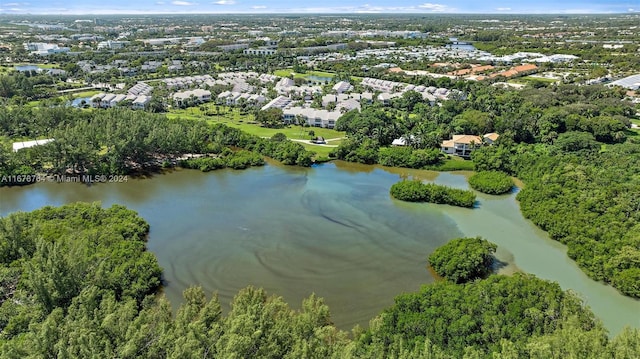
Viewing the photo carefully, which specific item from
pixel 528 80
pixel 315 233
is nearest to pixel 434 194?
pixel 315 233

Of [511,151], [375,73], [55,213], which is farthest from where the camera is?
[375,73]

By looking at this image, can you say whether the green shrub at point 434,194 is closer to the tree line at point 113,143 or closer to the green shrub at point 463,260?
the green shrub at point 463,260

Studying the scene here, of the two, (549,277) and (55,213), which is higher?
(55,213)

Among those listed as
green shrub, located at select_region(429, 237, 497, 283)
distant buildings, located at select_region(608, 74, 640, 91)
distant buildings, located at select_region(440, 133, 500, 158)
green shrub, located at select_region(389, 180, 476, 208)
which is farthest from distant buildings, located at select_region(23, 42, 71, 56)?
distant buildings, located at select_region(608, 74, 640, 91)

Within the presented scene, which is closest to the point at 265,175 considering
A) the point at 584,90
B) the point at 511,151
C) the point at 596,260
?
the point at 511,151

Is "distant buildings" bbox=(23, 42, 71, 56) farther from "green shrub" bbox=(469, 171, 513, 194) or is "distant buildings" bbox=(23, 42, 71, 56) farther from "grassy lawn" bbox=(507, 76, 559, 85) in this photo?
"green shrub" bbox=(469, 171, 513, 194)

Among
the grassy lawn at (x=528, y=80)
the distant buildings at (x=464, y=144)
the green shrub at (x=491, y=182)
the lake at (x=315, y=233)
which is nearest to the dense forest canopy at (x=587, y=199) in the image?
the lake at (x=315, y=233)

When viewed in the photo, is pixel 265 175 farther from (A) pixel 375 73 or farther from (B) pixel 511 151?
(A) pixel 375 73
